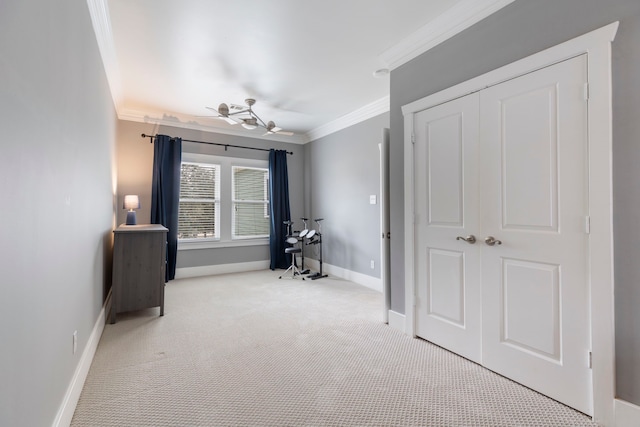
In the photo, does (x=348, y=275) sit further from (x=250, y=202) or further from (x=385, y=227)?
(x=250, y=202)

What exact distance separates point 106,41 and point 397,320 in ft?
12.2

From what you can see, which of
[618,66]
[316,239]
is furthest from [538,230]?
[316,239]

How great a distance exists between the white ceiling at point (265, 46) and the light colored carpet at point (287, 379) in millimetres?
2618

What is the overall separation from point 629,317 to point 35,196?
9.39 ft

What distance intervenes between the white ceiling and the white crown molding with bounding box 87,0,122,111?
12 millimetres

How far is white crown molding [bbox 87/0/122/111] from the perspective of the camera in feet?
7.38

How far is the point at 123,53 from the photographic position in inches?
119

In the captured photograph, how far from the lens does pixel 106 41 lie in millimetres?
2689

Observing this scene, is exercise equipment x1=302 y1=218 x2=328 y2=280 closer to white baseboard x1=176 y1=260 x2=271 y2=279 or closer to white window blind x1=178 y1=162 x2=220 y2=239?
white baseboard x1=176 y1=260 x2=271 y2=279

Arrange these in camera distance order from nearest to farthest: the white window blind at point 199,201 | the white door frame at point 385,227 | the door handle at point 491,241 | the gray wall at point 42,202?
the gray wall at point 42,202 → the door handle at point 491,241 → the white door frame at point 385,227 → the white window blind at point 199,201

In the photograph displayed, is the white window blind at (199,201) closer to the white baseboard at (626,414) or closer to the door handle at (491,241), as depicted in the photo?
the door handle at (491,241)

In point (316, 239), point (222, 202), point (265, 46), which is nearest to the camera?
point (265, 46)

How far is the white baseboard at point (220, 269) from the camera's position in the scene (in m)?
5.14

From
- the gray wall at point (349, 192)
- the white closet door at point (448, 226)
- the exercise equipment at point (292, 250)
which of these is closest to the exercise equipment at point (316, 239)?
the gray wall at point (349, 192)
